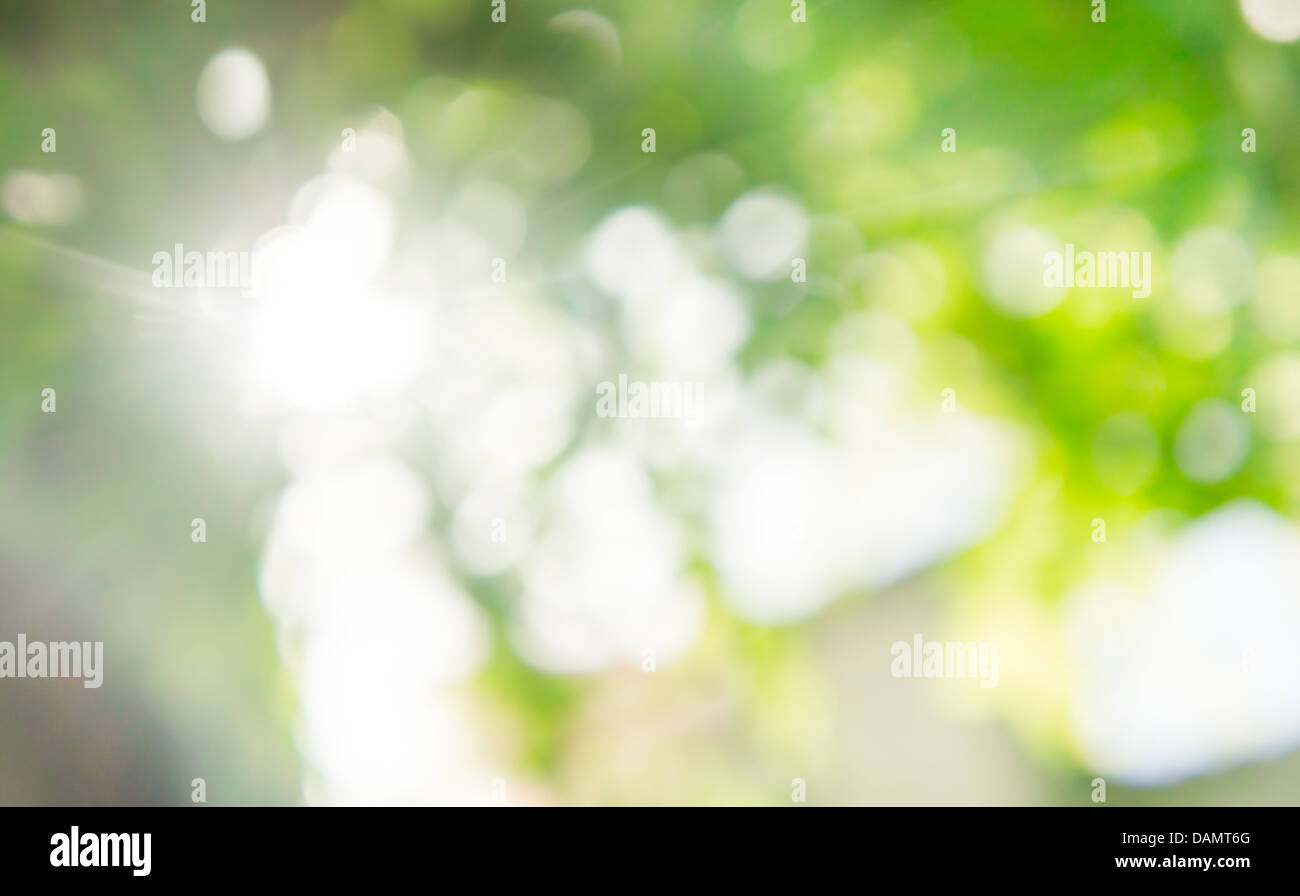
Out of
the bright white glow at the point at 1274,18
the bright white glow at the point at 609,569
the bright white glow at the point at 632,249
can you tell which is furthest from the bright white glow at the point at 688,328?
the bright white glow at the point at 1274,18

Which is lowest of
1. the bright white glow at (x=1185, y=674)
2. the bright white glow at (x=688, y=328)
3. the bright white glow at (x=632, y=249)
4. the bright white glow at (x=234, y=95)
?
the bright white glow at (x=1185, y=674)

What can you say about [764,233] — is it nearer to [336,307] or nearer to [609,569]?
[609,569]

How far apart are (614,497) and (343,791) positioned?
0.64 meters

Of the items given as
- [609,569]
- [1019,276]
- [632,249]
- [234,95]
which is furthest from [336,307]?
[1019,276]

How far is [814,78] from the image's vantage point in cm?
133

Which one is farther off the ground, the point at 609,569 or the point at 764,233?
the point at 764,233

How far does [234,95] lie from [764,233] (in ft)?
2.74

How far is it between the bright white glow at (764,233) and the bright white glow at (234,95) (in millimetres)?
726

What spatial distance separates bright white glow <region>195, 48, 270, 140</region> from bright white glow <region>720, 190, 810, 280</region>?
28.6 inches

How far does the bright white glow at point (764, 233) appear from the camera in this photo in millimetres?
1360

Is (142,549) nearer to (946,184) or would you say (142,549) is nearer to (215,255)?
(215,255)

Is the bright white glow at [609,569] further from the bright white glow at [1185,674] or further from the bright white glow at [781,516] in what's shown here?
the bright white glow at [1185,674]

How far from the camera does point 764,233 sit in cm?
137

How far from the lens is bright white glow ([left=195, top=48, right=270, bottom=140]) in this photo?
1320 millimetres
